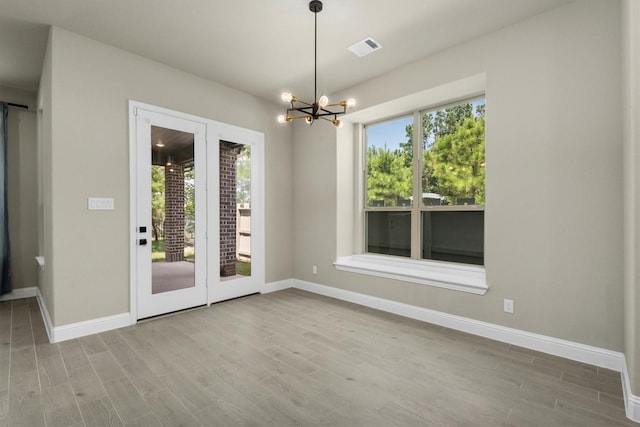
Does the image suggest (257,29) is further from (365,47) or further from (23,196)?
(23,196)

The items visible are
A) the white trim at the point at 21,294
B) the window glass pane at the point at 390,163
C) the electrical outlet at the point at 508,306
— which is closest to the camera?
the electrical outlet at the point at 508,306

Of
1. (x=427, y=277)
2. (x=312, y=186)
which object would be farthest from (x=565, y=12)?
(x=312, y=186)

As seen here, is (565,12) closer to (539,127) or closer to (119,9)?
(539,127)

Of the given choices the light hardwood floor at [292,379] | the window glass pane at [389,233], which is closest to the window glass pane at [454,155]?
the window glass pane at [389,233]

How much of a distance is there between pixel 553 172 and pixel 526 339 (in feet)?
5.06

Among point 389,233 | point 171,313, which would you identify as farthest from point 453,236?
point 171,313

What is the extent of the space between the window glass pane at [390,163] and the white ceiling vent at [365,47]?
119 centimetres

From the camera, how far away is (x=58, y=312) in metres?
3.06

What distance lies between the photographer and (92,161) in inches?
129

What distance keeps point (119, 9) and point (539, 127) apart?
3.93 metres

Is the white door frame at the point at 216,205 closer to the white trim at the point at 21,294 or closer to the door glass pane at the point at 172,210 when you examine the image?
the door glass pane at the point at 172,210

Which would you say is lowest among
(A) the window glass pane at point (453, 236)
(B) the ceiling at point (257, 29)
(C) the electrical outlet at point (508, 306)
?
(C) the electrical outlet at point (508, 306)

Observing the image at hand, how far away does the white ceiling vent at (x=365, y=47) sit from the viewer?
10.8ft

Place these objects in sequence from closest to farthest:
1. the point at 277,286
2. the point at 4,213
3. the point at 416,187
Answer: the point at 416,187
the point at 4,213
the point at 277,286
